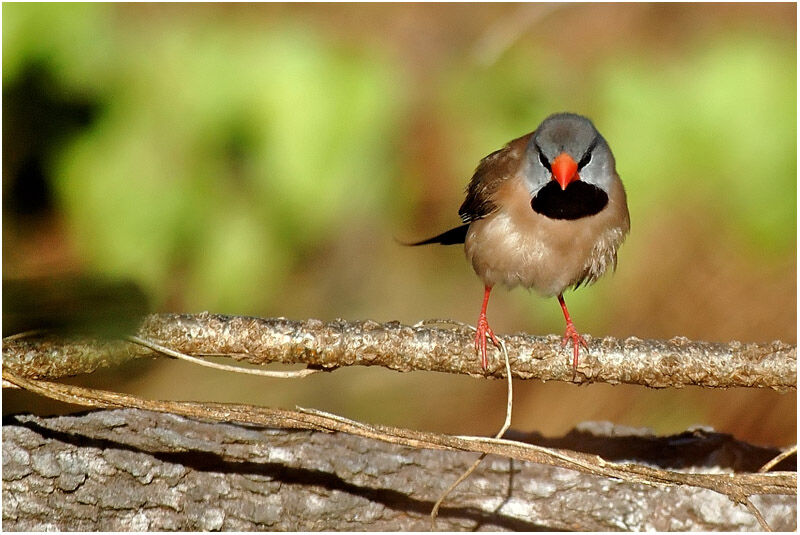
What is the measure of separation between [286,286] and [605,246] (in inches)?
45.3

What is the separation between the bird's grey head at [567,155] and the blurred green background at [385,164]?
501mm

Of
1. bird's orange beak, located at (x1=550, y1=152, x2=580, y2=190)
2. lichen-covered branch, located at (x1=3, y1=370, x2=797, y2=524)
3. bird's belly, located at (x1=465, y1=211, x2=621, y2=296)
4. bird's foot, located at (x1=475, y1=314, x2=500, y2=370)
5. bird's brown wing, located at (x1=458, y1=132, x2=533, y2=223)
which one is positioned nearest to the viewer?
lichen-covered branch, located at (x1=3, y1=370, x2=797, y2=524)

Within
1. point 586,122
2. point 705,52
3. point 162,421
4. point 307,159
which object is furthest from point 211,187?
point 705,52

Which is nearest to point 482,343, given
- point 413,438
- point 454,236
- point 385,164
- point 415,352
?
point 415,352

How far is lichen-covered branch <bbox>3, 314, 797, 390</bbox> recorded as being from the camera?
163 centimetres

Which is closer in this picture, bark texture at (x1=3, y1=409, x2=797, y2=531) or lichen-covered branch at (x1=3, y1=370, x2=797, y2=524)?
lichen-covered branch at (x1=3, y1=370, x2=797, y2=524)

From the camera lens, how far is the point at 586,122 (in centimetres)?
209

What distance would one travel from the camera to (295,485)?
188 cm

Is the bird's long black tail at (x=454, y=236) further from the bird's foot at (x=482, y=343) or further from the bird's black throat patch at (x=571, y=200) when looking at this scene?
the bird's foot at (x=482, y=343)

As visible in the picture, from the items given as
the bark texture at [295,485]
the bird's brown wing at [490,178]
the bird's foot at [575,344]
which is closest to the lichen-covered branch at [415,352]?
the bird's foot at [575,344]

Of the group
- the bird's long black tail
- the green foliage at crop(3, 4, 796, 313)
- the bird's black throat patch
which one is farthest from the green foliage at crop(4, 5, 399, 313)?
the bird's black throat patch

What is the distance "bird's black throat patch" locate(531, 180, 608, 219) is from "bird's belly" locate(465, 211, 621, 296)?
22 mm

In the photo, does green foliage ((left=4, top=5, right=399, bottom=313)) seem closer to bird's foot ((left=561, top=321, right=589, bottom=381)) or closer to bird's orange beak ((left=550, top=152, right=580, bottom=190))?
bird's orange beak ((left=550, top=152, right=580, bottom=190))

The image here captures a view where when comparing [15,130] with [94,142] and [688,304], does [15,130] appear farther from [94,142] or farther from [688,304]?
[688,304]
